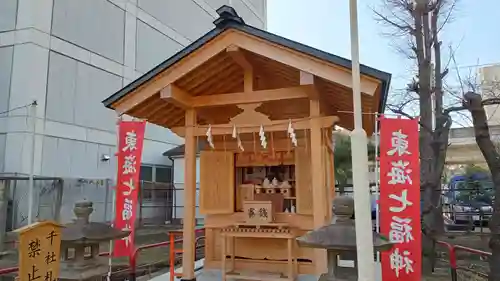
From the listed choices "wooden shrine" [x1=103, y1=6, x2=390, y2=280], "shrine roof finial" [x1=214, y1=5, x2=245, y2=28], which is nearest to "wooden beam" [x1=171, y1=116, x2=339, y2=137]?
"wooden shrine" [x1=103, y1=6, x2=390, y2=280]

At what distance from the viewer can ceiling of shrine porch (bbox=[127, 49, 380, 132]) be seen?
627 centimetres

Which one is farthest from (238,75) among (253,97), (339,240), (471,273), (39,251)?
(471,273)

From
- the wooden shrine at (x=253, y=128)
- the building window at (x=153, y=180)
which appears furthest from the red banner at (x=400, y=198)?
the building window at (x=153, y=180)

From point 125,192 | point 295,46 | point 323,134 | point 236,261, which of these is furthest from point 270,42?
point 236,261

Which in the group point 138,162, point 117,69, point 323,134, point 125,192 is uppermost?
point 117,69

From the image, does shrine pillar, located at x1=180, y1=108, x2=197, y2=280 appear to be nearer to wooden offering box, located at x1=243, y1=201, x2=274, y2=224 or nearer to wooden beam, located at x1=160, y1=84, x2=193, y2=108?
wooden beam, located at x1=160, y1=84, x2=193, y2=108

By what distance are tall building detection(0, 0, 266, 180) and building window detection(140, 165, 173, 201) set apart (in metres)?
0.15

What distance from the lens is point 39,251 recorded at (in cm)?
390

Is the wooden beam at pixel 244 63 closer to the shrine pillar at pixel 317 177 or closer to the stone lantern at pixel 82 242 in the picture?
the shrine pillar at pixel 317 177

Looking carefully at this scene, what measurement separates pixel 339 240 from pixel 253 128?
→ 305cm

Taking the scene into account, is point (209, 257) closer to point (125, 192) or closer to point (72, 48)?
point (125, 192)

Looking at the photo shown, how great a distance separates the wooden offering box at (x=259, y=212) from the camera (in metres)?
6.87

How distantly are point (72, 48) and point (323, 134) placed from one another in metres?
12.2

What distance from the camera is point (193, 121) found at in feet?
22.3
